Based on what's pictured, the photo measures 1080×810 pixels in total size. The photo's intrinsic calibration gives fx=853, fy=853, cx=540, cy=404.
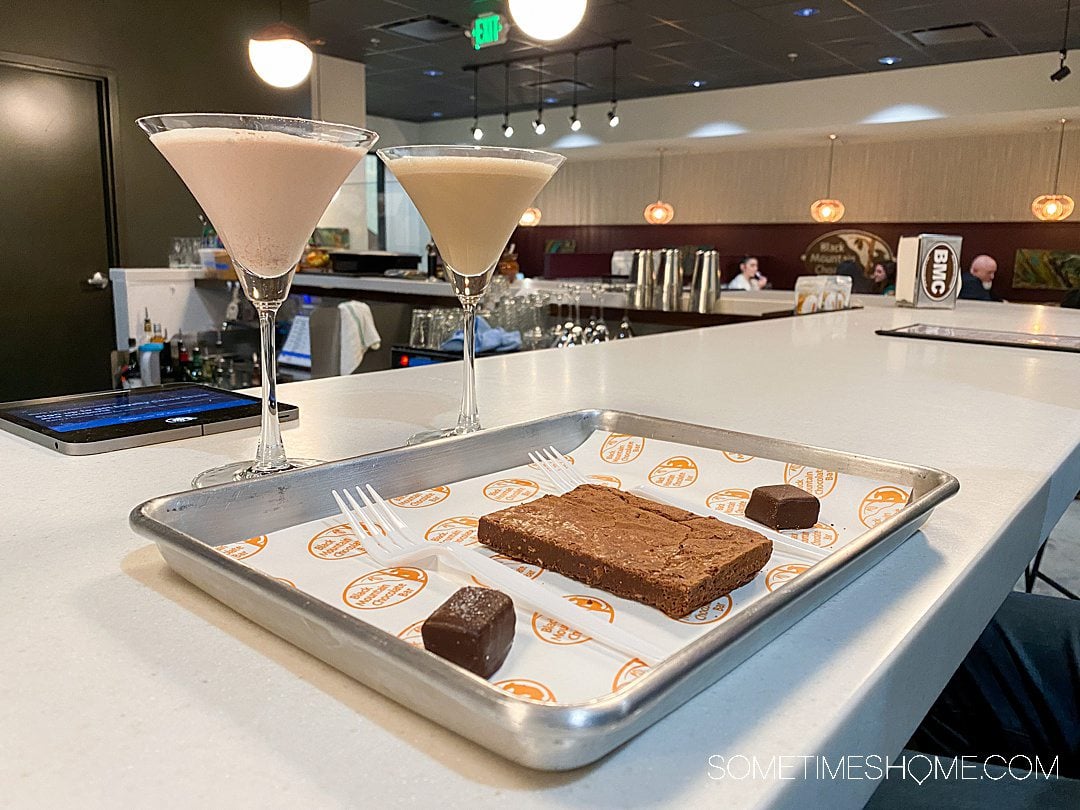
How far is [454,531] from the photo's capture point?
55 cm

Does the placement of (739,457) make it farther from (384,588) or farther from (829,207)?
(829,207)

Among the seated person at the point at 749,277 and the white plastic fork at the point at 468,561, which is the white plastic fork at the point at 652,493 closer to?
the white plastic fork at the point at 468,561

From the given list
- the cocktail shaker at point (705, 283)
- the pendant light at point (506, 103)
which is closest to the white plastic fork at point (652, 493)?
the cocktail shaker at point (705, 283)

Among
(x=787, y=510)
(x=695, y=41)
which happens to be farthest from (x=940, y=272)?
(x=695, y=41)

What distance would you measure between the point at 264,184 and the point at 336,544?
29 cm

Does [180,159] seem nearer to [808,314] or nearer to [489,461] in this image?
[489,461]

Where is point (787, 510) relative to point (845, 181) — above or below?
below

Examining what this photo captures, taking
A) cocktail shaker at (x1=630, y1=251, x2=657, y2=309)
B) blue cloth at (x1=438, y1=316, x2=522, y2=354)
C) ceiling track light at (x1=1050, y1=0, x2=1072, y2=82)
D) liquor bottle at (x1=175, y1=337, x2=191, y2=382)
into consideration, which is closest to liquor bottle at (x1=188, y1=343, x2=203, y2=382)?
liquor bottle at (x1=175, y1=337, x2=191, y2=382)

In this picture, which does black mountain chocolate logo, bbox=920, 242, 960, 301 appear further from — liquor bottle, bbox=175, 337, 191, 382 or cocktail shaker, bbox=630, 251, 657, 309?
liquor bottle, bbox=175, 337, 191, 382

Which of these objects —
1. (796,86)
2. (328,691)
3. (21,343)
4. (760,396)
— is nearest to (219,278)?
(21,343)

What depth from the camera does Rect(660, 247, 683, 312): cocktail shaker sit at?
3.12m

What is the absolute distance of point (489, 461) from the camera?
27.0 inches

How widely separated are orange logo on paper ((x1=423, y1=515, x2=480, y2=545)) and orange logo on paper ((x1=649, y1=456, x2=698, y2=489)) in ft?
0.60

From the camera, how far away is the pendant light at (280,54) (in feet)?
13.4
